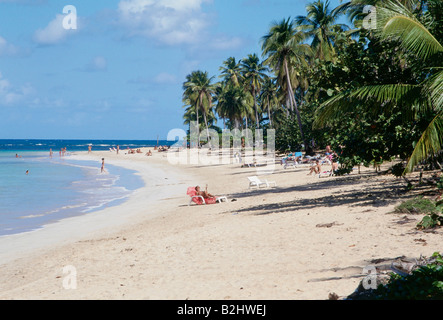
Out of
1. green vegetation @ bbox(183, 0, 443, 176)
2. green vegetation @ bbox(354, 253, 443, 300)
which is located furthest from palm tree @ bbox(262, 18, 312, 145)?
green vegetation @ bbox(354, 253, 443, 300)

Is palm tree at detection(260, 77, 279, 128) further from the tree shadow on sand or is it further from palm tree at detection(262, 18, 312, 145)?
the tree shadow on sand

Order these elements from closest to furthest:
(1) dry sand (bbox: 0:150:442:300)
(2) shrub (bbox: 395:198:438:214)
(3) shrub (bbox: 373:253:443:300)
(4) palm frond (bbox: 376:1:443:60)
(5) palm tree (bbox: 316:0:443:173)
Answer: (3) shrub (bbox: 373:253:443:300) < (1) dry sand (bbox: 0:150:442:300) < (5) palm tree (bbox: 316:0:443:173) < (4) palm frond (bbox: 376:1:443:60) < (2) shrub (bbox: 395:198:438:214)

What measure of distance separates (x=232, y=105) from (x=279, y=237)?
2233 inches

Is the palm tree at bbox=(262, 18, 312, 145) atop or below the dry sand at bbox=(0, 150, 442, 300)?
atop

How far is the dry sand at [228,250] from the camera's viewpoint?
21.1 feet

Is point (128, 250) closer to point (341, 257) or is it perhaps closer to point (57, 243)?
point (57, 243)

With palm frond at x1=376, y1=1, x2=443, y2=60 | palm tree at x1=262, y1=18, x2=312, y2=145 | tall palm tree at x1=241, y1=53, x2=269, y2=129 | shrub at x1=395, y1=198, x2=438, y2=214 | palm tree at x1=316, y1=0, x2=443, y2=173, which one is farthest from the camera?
tall palm tree at x1=241, y1=53, x2=269, y2=129

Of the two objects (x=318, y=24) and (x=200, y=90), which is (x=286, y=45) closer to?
(x=318, y=24)

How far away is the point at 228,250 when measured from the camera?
8.75 meters

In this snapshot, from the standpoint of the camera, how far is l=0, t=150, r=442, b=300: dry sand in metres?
6.45

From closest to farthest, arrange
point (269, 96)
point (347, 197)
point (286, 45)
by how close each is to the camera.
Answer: point (347, 197) → point (286, 45) → point (269, 96)

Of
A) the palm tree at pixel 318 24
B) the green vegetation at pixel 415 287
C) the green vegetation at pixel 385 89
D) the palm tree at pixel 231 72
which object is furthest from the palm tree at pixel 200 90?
the green vegetation at pixel 415 287

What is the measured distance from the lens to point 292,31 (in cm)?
3625

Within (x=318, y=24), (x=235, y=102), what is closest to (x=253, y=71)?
(x=235, y=102)
